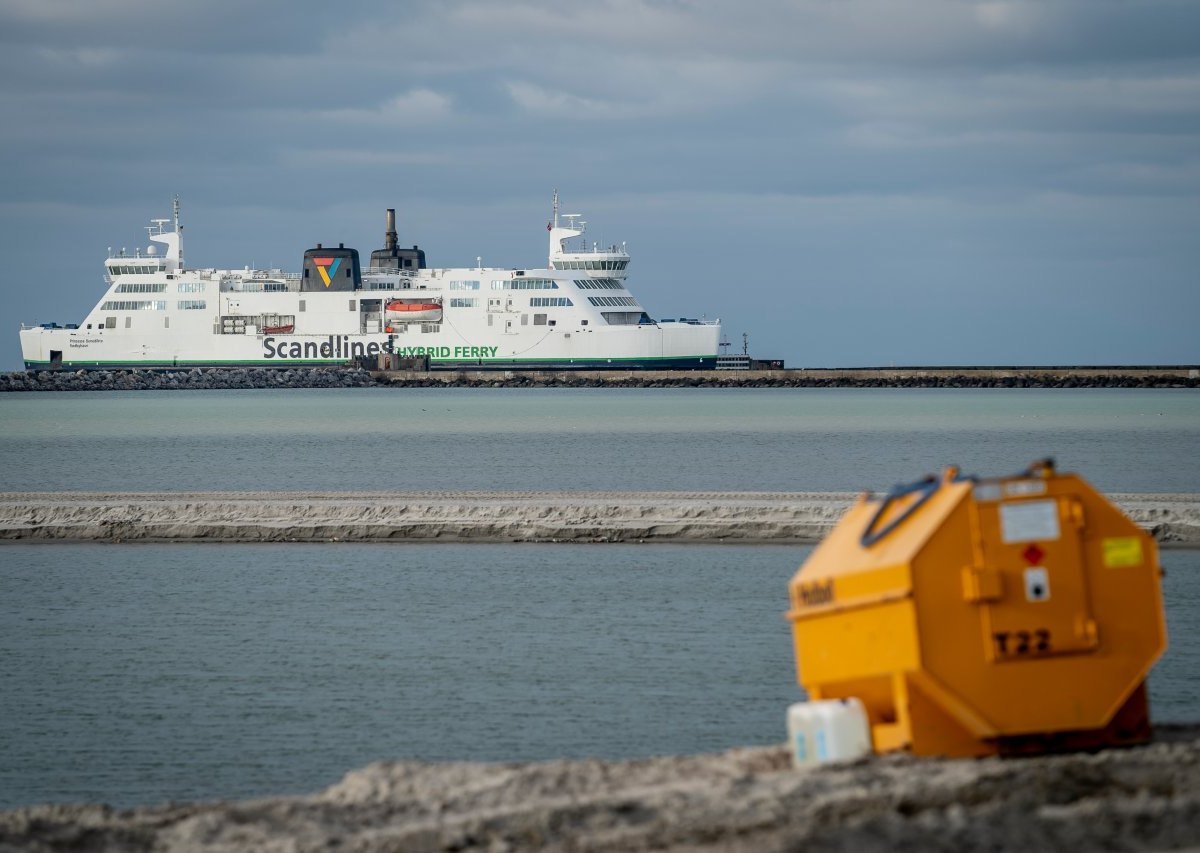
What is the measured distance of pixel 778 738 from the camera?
902cm

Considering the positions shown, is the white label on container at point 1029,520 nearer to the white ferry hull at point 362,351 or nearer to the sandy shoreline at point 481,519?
the sandy shoreline at point 481,519

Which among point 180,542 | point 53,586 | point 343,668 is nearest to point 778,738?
point 343,668

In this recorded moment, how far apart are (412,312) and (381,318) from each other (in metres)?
2.05

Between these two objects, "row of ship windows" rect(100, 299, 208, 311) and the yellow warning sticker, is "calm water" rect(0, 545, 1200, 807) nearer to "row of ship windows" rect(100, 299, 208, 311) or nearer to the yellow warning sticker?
the yellow warning sticker

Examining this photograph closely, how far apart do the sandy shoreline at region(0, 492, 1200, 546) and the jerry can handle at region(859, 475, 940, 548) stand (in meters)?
10.5

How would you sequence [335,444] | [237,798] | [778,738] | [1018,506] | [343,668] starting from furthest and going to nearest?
[335,444] → [343,668] → [778,738] → [237,798] → [1018,506]

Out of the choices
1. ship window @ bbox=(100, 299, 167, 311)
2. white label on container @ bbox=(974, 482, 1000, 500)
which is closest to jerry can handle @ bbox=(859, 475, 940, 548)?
white label on container @ bbox=(974, 482, 1000, 500)

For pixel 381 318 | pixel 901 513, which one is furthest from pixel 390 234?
pixel 901 513

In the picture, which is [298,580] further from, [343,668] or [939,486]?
[939,486]

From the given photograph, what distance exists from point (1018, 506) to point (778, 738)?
2.88m

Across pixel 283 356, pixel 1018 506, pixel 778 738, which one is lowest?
pixel 778 738

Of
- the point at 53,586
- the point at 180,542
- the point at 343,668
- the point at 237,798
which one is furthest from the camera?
the point at 180,542

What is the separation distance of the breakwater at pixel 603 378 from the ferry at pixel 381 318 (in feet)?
3.11

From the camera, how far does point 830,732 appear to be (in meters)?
6.86
